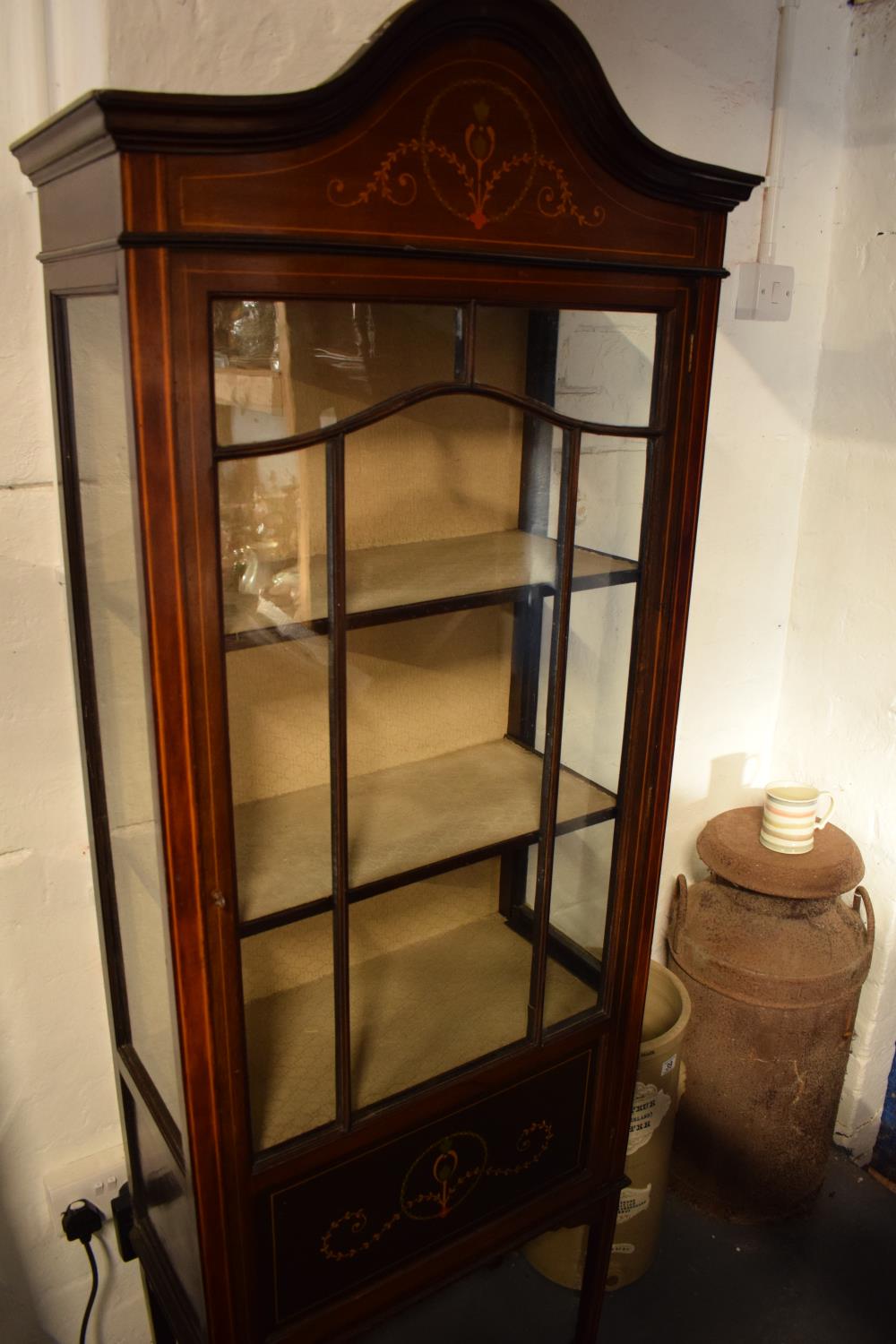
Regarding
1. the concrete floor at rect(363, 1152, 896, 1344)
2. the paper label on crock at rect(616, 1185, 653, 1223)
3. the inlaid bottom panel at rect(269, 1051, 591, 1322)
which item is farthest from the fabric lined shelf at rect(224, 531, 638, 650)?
the concrete floor at rect(363, 1152, 896, 1344)

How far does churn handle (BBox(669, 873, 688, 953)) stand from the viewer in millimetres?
1879

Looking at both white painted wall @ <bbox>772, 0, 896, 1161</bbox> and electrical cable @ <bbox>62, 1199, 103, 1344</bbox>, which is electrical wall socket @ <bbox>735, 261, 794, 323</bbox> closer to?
white painted wall @ <bbox>772, 0, 896, 1161</bbox>

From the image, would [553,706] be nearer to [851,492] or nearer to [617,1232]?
[851,492]

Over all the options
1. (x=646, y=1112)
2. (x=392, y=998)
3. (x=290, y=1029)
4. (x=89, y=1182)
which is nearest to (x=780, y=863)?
(x=646, y=1112)

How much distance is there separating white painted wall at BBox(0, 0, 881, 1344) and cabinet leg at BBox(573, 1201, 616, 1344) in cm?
66

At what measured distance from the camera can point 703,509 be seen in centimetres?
182

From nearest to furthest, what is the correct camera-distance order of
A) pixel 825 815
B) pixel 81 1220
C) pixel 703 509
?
1. pixel 81 1220
2. pixel 703 509
3. pixel 825 815

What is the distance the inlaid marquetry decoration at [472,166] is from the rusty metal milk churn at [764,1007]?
1.24 meters

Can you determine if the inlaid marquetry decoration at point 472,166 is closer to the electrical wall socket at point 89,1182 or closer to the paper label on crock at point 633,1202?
the electrical wall socket at point 89,1182

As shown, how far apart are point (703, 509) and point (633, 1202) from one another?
1.19m

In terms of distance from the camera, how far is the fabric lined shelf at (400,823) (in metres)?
1.03

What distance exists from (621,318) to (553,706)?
1.38 ft

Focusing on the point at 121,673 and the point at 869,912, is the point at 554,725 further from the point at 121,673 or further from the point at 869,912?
the point at 869,912

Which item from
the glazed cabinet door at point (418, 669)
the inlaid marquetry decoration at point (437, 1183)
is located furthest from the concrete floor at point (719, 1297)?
the glazed cabinet door at point (418, 669)
